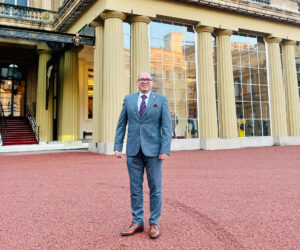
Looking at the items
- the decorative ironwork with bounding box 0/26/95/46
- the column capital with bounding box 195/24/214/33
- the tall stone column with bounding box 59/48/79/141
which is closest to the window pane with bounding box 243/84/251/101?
the column capital with bounding box 195/24/214/33

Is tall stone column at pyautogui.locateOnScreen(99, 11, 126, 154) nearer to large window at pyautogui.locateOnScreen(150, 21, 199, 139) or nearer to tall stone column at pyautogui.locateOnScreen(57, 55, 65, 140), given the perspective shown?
large window at pyautogui.locateOnScreen(150, 21, 199, 139)

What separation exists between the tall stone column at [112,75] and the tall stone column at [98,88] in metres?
0.65

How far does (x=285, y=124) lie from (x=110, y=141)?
39.6ft

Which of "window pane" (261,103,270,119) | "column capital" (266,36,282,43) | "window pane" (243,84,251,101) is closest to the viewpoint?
"window pane" (243,84,251,101)

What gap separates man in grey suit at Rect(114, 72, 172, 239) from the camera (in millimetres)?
3012

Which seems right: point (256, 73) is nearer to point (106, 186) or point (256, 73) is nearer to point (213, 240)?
point (106, 186)

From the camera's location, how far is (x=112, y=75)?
12.3 metres

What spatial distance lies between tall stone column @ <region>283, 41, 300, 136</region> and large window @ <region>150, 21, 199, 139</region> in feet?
24.5

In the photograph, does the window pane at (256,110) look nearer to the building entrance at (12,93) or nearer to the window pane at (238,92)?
the window pane at (238,92)

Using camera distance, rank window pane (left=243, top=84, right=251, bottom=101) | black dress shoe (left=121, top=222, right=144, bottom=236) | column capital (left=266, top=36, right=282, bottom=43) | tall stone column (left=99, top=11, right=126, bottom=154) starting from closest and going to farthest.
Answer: black dress shoe (left=121, top=222, right=144, bottom=236) → tall stone column (left=99, top=11, right=126, bottom=154) → window pane (left=243, top=84, right=251, bottom=101) → column capital (left=266, top=36, right=282, bottom=43)

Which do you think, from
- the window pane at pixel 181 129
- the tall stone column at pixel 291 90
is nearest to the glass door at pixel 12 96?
the window pane at pixel 181 129

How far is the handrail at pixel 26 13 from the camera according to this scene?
16.9 m

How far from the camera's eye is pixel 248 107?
16.6 metres

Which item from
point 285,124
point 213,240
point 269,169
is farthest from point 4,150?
point 285,124
